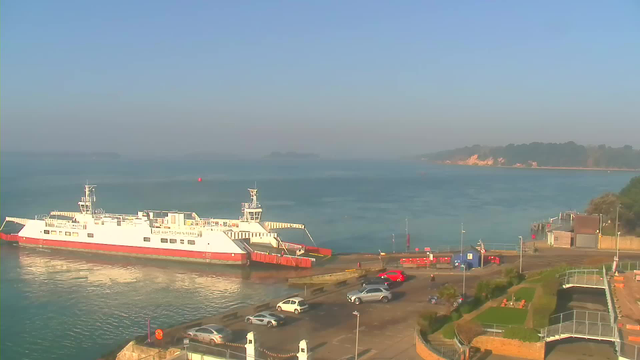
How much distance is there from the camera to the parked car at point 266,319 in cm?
1995

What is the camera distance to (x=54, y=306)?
2945cm

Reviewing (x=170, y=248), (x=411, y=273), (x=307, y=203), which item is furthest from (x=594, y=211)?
(x=307, y=203)

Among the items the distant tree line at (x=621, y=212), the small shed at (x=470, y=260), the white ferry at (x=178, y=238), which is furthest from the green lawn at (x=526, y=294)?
the distant tree line at (x=621, y=212)

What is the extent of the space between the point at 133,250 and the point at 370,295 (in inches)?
A: 1035

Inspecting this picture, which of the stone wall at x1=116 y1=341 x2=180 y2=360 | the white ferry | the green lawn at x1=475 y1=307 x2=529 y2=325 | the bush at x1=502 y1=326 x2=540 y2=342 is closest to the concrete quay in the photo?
the stone wall at x1=116 y1=341 x2=180 y2=360

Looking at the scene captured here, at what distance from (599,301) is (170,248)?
1215 inches

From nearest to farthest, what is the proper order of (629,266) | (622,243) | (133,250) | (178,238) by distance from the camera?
(629,266) < (622,243) < (178,238) < (133,250)

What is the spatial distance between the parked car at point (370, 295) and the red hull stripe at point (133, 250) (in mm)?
17206

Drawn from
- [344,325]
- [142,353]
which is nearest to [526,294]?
[344,325]

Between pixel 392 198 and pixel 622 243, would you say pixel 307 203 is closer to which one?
pixel 392 198

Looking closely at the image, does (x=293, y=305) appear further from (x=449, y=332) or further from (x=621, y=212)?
(x=621, y=212)

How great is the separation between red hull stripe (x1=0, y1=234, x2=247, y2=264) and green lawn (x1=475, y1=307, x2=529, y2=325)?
22.4 meters

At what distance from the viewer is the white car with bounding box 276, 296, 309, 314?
21.8 metres

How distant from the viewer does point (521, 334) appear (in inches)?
622
